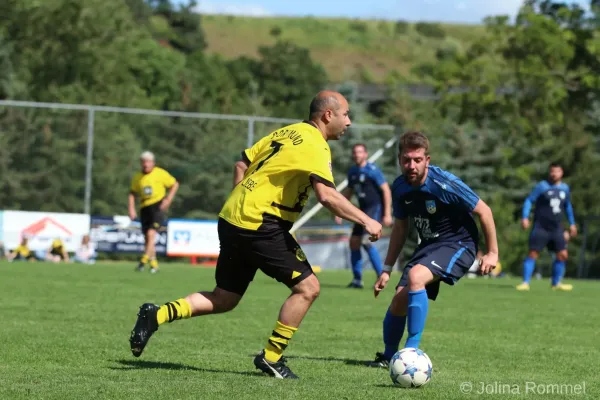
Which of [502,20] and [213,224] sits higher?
[502,20]

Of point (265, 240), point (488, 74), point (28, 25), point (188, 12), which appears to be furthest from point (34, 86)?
point (188, 12)

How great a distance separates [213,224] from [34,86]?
25495mm

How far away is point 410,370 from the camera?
6.77m

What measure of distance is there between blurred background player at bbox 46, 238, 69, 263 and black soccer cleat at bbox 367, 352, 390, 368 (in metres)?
18.0

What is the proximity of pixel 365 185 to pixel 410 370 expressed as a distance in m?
11.2

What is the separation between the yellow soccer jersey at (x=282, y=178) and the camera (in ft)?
22.9

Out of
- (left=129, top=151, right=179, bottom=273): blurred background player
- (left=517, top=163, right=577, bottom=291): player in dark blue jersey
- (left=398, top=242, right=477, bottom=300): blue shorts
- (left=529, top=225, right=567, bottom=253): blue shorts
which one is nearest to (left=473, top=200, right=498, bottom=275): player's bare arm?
(left=398, top=242, right=477, bottom=300): blue shorts

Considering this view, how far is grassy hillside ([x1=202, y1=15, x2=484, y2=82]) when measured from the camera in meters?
128

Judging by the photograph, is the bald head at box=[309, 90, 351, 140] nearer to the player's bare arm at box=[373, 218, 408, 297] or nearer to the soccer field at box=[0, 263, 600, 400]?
the player's bare arm at box=[373, 218, 408, 297]

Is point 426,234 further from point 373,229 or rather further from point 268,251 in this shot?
point 268,251

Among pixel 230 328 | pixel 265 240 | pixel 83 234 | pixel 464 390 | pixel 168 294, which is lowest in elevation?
pixel 83 234

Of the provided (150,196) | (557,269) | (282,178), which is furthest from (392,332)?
(150,196)

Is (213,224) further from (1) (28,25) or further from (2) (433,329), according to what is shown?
(1) (28,25)

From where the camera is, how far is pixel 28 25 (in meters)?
52.8
